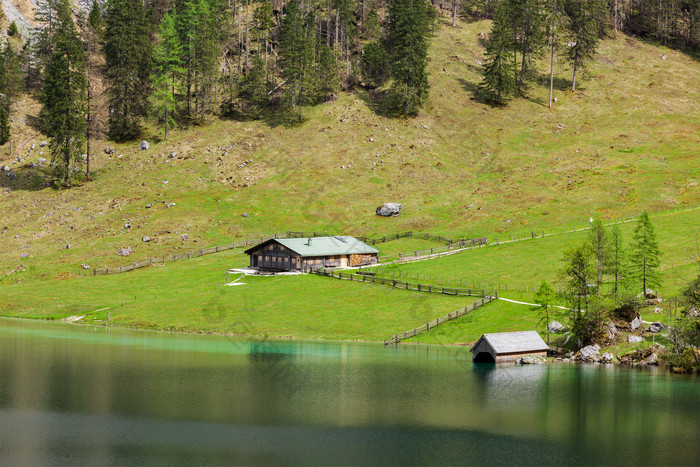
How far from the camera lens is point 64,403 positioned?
1736 inches

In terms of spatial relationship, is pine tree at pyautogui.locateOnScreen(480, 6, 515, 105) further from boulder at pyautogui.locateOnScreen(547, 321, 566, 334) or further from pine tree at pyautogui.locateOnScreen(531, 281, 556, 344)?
boulder at pyautogui.locateOnScreen(547, 321, 566, 334)

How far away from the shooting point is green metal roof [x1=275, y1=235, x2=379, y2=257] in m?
98.4

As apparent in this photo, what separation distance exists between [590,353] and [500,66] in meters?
102

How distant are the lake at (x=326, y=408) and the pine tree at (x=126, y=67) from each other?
82.7 meters

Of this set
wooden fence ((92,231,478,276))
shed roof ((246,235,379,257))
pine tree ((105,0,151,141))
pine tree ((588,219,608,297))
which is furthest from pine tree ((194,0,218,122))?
pine tree ((588,219,608,297))

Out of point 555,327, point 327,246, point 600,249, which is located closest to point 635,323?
point 555,327

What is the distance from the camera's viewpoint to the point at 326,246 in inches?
3981

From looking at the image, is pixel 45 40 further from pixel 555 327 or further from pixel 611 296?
pixel 611 296

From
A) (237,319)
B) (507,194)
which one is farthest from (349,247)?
(507,194)

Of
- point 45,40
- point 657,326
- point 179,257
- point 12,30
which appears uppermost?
point 12,30

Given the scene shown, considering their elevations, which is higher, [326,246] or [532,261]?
[532,261]

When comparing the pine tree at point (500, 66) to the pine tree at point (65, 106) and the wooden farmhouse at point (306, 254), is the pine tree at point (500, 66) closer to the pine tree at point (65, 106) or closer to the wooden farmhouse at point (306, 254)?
the wooden farmhouse at point (306, 254)

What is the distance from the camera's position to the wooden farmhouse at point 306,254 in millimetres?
98062

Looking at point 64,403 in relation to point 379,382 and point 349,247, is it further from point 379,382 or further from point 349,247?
point 349,247
